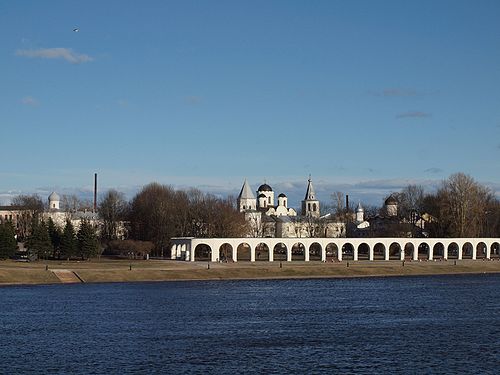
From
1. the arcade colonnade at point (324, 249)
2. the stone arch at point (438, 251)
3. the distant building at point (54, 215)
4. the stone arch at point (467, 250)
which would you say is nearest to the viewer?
the arcade colonnade at point (324, 249)

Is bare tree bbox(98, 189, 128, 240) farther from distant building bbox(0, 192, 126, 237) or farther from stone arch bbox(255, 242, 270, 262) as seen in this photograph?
stone arch bbox(255, 242, 270, 262)

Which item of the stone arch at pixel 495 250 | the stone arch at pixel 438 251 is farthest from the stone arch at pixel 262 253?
the stone arch at pixel 495 250

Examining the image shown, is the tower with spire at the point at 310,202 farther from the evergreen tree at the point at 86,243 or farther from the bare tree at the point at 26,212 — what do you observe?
the evergreen tree at the point at 86,243

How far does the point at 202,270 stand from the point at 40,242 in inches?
887

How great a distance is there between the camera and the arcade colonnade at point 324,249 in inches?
4532

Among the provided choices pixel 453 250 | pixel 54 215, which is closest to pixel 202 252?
pixel 453 250

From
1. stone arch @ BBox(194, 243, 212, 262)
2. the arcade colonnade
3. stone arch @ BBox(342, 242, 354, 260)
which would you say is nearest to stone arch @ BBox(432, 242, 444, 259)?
the arcade colonnade

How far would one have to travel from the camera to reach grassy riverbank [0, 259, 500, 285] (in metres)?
89.0

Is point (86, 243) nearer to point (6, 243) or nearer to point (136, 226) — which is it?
point (6, 243)

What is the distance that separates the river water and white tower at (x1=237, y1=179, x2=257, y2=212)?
361 feet

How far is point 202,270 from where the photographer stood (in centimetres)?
9556

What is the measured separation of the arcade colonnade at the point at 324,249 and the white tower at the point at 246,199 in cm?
4249

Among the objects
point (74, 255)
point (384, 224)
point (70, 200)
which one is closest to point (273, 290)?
point (74, 255)

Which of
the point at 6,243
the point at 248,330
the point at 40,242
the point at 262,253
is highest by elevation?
the point at 40,242
